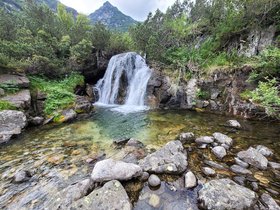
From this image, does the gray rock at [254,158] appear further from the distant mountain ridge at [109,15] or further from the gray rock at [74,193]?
the distant mountain ridge at [109,15]

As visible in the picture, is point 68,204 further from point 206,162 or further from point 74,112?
point 74,112

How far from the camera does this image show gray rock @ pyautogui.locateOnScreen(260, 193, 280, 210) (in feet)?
9.04

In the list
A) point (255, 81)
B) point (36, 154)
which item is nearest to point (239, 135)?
point (255, 81)

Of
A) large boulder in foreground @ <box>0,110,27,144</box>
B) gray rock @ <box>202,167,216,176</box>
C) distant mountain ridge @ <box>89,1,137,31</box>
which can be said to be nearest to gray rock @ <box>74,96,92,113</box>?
large boulder in foreground @ <box>0,110,27,144</box>

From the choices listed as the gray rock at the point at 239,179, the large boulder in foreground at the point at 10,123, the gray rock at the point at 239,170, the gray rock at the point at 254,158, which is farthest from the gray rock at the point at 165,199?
the large boulder in foreground at the point at 10,123

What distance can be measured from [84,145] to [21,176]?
1.92 meters

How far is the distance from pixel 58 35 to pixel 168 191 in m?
16.3

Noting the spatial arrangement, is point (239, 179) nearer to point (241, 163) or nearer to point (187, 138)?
point (241, 163)

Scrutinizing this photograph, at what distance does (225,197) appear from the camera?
2738 mm

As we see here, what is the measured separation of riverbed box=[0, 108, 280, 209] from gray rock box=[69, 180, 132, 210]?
0.82m

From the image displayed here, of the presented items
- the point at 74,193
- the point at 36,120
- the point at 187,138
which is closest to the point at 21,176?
the point at 74,193

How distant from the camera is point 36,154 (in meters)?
4.86

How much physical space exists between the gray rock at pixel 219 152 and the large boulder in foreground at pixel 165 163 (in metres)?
1.13

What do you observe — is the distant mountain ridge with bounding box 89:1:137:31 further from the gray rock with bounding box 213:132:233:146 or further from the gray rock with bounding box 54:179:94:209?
the gray rock with bounding box 54:179:94:209
